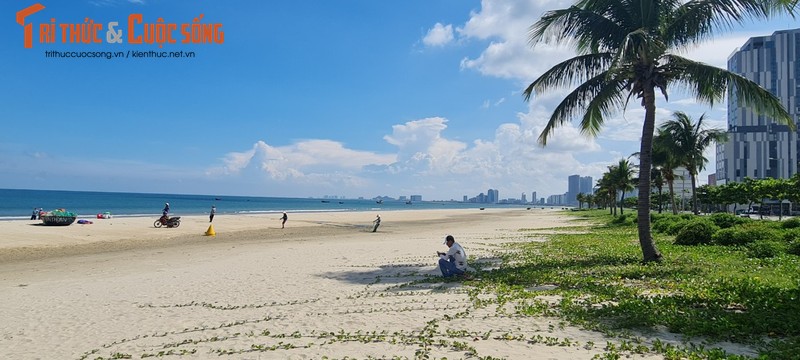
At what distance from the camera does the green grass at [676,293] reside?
6209 millimetres

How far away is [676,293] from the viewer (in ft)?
28.8

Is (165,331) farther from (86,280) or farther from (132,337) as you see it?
(86,280)

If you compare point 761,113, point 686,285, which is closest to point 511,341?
point 686,285

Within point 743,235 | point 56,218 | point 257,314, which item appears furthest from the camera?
point 56,218

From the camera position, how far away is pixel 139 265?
15.8 m

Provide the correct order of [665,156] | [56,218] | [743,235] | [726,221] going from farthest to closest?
[665,156]
[56,218]
[726,221]
[743,235]

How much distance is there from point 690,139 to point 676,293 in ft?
91.7

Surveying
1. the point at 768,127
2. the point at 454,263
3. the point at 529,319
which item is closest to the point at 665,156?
the point at 454,263

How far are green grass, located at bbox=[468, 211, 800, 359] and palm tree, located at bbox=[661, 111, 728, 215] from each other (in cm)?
2006

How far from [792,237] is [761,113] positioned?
5.27 m

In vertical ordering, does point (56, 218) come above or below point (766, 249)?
below

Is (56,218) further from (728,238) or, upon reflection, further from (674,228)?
(728,238)

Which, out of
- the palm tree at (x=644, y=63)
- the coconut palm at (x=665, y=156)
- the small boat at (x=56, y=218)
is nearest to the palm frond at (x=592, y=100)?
the palm tree at (x=644, y=63)

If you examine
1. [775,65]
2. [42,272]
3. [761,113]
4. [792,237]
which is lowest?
[42,272]
